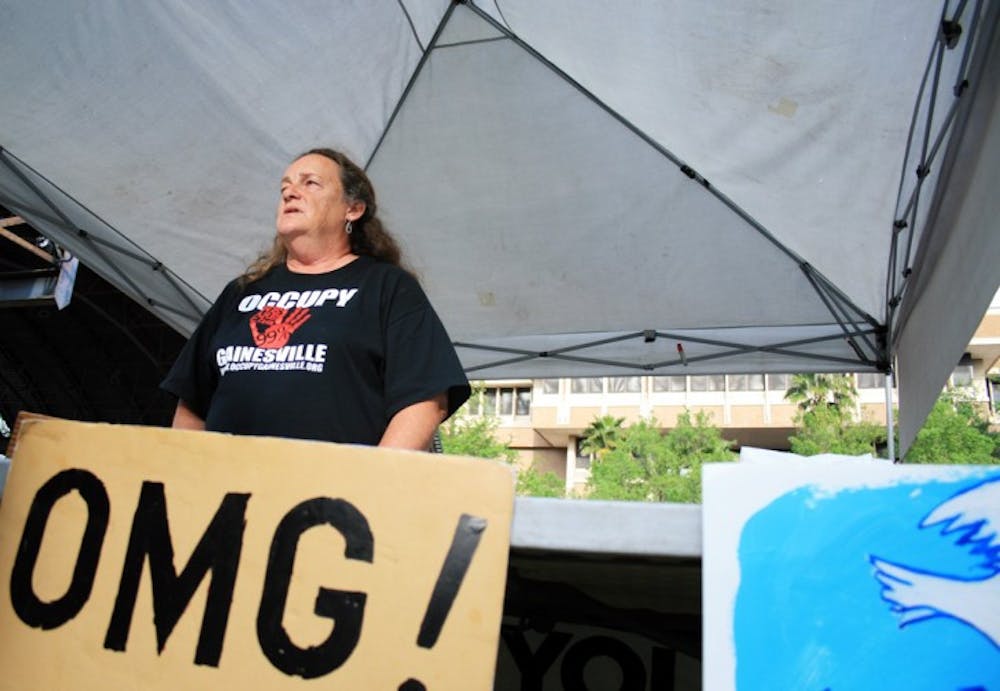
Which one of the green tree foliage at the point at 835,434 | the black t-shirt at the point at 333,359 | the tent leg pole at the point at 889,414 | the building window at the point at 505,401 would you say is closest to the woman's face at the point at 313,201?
the black t-shirt at the point at 333,359

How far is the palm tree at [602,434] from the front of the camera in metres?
31.8

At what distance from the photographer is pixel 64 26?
113 inches

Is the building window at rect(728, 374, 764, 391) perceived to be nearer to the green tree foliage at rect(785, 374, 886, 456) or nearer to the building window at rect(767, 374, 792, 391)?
the building window at rect(767, 374, 792, 391)

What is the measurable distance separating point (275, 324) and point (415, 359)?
0.86 feet

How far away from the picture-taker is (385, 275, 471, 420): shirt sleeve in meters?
1.33

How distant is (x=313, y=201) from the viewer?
1.57 meters

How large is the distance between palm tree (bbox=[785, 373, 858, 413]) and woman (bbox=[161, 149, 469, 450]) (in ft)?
91.2

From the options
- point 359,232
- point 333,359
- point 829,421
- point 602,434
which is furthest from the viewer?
point 602,434

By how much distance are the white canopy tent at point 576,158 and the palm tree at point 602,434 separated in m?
27.3

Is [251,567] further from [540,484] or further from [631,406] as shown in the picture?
[631,406]

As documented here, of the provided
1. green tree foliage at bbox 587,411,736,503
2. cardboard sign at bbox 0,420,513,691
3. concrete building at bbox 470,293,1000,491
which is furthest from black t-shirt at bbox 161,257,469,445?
concrete building at bbox 470,293,1000,491

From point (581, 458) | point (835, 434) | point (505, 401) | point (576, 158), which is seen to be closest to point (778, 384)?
point (835, 434)

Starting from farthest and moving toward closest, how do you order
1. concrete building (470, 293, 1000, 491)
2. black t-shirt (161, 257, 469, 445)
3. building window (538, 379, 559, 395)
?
building window (538, 379, 559, 395) → concrete building (470, 293, 1000, 491) → black t-shirt (161, 257, 469, 445)

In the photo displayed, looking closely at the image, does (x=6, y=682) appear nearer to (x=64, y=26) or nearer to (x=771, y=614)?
(x=771, y=614)
